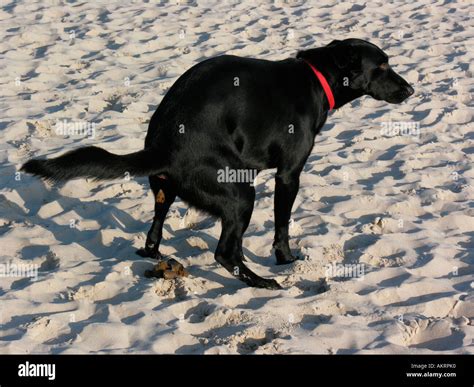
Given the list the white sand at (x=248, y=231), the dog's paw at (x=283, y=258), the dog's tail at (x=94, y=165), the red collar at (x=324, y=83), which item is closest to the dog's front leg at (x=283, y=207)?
the dog's paw at (x=283, y=258)

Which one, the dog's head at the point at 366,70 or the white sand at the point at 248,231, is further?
the dog's head at the point at 366,70

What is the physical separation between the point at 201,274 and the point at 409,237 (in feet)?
4.84

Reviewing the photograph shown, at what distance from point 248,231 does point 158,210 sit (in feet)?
2.48

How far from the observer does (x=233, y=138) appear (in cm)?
352

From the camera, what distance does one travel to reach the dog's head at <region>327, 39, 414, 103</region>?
13.0 ft

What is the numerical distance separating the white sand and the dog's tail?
682 mm

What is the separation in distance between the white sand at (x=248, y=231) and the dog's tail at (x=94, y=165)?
0.68m

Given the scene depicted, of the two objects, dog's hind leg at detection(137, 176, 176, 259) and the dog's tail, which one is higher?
the dog's tail

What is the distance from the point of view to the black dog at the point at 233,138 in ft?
11.1

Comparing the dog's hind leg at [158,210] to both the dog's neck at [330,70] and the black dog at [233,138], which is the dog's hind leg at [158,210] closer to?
the black dog at [233,138]

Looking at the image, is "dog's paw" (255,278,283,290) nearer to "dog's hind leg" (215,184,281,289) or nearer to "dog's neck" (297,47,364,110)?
"dog's hind leg" (215,184,281,289)

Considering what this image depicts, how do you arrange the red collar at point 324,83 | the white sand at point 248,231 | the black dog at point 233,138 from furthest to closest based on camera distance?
1. the red collar at point 324,83
2. the black dog at point 233,138
3. the white sand at point 248,231

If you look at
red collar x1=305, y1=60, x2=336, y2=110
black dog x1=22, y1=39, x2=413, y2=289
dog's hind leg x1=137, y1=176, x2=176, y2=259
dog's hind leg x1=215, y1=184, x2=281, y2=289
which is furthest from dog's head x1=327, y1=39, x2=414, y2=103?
dog's hind leg x1=137, y1=176, x2=176, y2=259

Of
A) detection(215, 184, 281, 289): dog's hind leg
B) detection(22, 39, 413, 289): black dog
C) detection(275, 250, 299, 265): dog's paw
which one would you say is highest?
detection(22, 39, 413, 289): black dog
